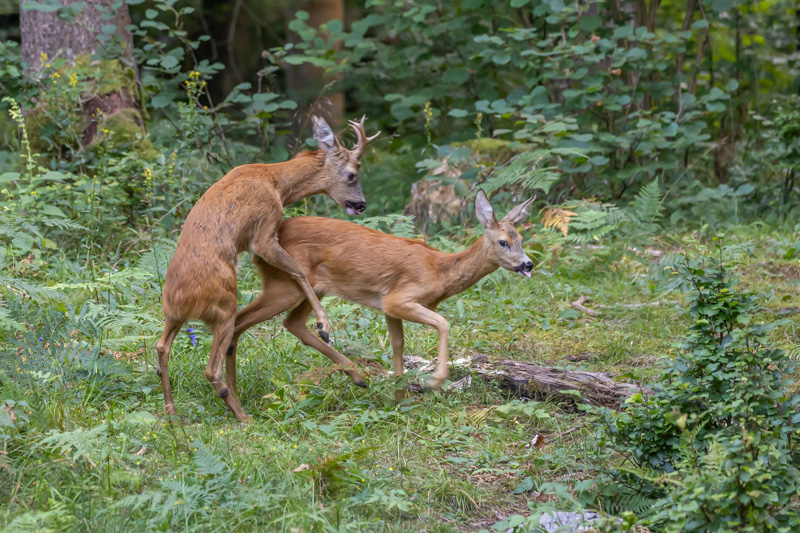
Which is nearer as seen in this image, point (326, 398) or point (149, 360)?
point (326, 398)

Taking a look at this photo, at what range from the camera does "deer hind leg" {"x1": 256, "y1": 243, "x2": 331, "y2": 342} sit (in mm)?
5348

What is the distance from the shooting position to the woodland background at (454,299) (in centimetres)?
381

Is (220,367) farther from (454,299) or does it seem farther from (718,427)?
(454,299)

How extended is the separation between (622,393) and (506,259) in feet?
3.80

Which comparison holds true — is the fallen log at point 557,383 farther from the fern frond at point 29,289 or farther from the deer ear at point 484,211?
the fern frond at point 29,289

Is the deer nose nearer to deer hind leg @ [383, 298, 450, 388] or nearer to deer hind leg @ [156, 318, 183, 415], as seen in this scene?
deer hind leg @ [383, 298, 450, 388]

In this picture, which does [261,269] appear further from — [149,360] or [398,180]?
[398,180]

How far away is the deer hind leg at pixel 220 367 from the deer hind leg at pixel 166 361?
23 cm

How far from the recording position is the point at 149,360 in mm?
5621

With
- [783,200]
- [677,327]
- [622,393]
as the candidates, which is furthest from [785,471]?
[783,200]

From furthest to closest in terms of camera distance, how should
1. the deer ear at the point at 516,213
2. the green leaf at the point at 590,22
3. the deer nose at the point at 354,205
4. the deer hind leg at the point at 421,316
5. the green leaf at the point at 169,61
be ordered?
1. the green leaf at the point at 590,22
2. the green leaf at the point at 169,61
3. the deer nose at the point at 354,205
4. the deer ear at the point at 516,213
5. the deer hind leg at the point at 421,316

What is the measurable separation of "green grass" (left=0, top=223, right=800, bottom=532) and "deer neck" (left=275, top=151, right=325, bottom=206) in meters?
1.08

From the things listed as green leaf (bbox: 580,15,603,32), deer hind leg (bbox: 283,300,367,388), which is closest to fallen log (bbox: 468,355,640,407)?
deer hind leg (bbox: 283,300,367,388)

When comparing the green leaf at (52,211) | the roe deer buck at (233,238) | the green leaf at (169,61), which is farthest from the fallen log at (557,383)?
the green leaf at (169,61)
